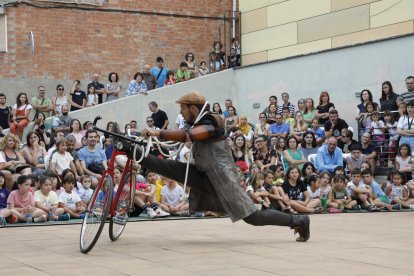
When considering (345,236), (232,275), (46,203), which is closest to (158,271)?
(232,275)

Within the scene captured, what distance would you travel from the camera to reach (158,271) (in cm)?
734

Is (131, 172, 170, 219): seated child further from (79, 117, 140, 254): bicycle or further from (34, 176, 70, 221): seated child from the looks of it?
(79, 117, 140, 254): bicycle

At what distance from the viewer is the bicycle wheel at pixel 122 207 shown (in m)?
9.28

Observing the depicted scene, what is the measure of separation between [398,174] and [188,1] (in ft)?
42.1

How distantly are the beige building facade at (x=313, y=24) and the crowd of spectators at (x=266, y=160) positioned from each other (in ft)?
7.88

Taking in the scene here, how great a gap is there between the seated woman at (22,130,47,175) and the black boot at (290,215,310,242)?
23.3ft

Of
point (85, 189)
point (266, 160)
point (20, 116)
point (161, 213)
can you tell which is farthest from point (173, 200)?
point (20, 116)

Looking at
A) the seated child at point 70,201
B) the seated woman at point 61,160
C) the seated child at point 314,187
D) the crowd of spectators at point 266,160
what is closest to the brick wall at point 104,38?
the crowd of spectators at point 266,160

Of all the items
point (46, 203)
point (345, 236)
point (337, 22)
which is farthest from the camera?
point (337, 22)

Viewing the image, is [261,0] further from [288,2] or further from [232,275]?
[232,275]

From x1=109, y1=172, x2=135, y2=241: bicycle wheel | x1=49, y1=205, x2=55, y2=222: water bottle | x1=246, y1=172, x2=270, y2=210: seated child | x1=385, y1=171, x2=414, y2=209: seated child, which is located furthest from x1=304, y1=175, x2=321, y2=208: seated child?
x1=109, y1=172, x2=135, y2=241: bicycle wheel

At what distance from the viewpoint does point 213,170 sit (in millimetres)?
9141

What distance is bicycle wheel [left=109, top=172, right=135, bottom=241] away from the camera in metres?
9.28

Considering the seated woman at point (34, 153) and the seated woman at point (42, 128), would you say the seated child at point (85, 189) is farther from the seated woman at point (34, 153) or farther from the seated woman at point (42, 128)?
the seated woman at point (42, 128)
